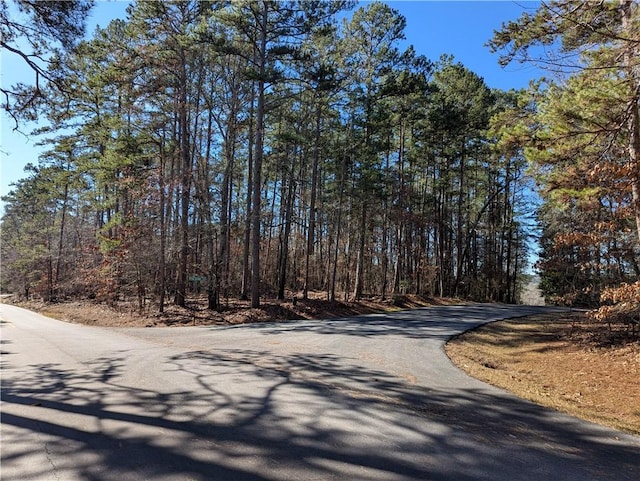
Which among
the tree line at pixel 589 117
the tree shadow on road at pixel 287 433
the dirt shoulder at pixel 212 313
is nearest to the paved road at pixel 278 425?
the tree shadow on road at pixel 287 433

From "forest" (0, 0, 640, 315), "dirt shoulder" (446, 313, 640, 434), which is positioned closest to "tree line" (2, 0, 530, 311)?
"forest" (0, 0, 640, 315)

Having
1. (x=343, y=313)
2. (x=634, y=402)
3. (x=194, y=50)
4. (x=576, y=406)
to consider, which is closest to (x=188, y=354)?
(x=576, y=406)

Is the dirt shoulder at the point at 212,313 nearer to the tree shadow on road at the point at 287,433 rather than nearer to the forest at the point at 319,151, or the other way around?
the forest at the point at 319,151

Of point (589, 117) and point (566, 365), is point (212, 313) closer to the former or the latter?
point (566, 365)

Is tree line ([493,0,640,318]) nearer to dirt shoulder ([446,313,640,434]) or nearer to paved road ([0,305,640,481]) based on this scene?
dirt shoulder ([446,313,640,434])

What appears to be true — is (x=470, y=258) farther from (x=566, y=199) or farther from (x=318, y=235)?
(x=566, y=199)

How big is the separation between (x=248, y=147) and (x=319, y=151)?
4738 millimetres

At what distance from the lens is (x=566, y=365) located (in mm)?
9031

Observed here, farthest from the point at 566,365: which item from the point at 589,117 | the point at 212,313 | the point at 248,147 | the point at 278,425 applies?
the point at 248,147

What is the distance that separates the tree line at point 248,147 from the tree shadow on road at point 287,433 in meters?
6.10

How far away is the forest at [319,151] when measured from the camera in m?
7.70

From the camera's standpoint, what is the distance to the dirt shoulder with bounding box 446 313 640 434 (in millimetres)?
5777

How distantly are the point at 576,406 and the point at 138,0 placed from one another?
19.3m

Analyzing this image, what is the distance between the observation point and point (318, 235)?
29.6 m
